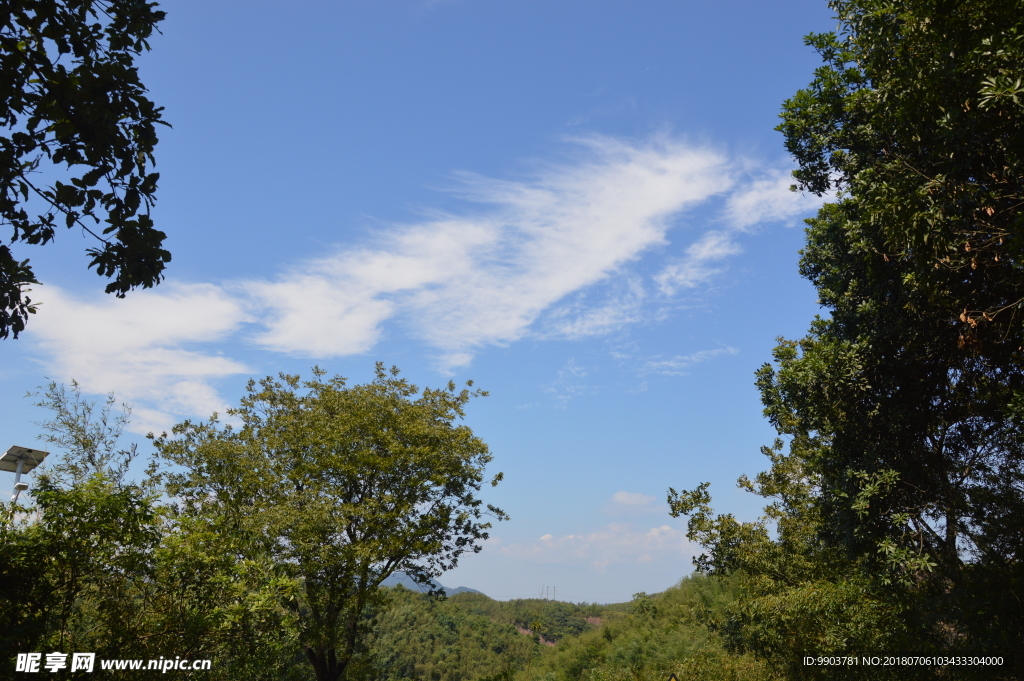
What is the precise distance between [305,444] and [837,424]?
1230 cm

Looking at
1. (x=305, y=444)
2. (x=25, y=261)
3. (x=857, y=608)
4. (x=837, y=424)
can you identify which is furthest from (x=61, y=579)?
(x=857, y=608)

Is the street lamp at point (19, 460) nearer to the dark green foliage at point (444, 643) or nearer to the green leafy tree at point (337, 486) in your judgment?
the green leafy tree at point (337, 486)

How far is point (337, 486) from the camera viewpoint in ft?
49.9

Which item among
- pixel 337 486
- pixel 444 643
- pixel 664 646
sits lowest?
pixel 444 643

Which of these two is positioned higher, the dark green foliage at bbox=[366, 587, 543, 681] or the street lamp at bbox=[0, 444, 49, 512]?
the street lamp at bbox=[0, 444, 49, 512]

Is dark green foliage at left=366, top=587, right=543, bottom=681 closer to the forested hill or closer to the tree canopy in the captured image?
the forested hill

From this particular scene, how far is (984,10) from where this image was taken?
5.90 metres

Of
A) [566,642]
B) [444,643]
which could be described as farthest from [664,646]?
[444,643]

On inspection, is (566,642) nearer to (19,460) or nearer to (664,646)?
(664,646)

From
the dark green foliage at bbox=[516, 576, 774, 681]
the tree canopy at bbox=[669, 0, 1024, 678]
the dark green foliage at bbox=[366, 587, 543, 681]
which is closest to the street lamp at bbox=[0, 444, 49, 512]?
the tree canopy at bbox=[669, 0, 1024, 678]

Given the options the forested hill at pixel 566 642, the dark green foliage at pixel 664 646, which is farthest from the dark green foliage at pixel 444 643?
the dark green foliage at pixel 664 646

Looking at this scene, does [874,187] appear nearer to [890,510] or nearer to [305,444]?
[890,510]

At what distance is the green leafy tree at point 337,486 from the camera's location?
13.9m

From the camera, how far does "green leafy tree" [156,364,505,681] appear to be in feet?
45.6
